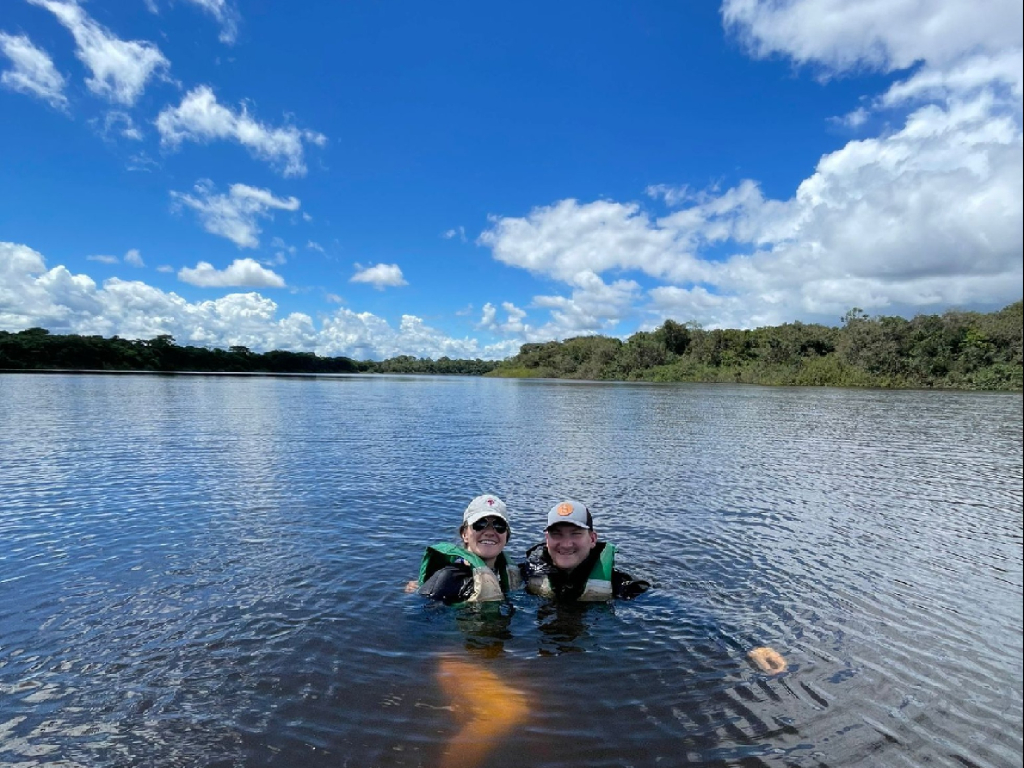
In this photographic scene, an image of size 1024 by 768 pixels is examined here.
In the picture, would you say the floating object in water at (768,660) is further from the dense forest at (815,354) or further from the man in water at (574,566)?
the dense forest at (815,354)

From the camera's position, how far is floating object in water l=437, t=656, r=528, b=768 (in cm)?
657

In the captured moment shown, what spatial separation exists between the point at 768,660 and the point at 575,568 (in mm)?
3482

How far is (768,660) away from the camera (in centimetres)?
878

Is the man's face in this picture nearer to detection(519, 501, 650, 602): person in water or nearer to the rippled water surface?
detection(519, 501, 650, 602): person in water

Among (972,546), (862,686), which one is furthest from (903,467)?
(862,686)

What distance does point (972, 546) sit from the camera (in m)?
15.4

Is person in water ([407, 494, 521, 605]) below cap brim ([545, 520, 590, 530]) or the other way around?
below

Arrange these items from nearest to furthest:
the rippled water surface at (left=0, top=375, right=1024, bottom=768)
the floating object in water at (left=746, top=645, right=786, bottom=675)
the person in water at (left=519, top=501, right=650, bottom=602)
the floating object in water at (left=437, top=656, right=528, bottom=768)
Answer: the floating object in water at (left=437, top=656, right=528, bottom=768)
the rippled water surface at (left=0, top=375, right=1024, bottom=768)
the floating object in water at (left=746, top=645, right=786, bottom=675)
the person in water at (left=519, top=501, right=650, bottom=602)

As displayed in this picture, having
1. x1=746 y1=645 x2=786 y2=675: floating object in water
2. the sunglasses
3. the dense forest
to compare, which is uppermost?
the dense forest

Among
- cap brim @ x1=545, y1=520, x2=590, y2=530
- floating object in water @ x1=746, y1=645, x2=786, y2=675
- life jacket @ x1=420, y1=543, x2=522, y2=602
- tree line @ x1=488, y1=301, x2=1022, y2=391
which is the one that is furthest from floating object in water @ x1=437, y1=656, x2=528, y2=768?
tree line @ x1=488, y1=301, x2=1022, y2=391

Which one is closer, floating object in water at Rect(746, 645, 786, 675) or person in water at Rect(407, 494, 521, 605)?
floating object in water at Rect(746, 645, 786, 675)

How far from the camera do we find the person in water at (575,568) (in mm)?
10203

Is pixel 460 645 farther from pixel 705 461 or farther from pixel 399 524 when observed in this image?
pixel 705 461

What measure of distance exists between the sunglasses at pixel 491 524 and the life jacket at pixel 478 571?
515mm
